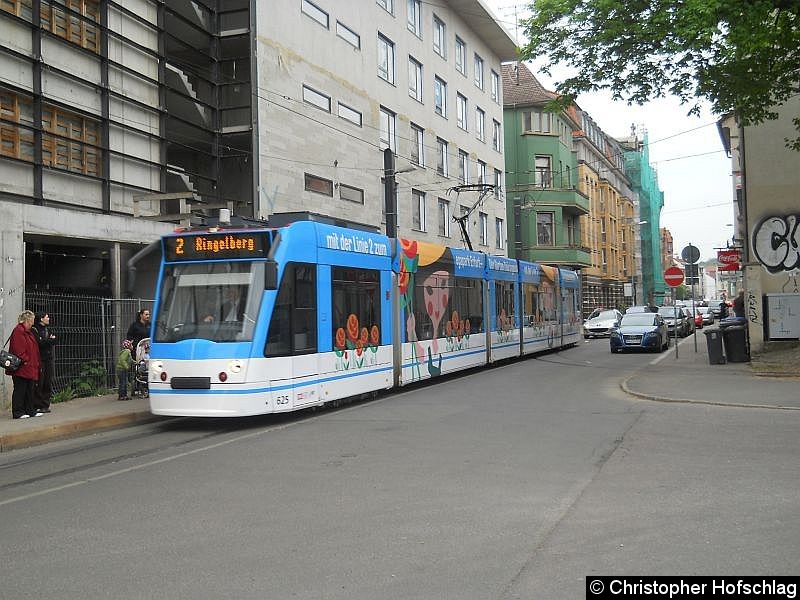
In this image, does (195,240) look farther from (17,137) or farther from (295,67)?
(295,67)

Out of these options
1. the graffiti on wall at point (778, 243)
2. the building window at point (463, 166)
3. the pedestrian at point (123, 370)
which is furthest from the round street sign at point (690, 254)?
the building window at point (463, 166)

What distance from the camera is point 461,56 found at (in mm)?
40594

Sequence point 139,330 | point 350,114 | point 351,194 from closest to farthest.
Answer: point 139,330 → point 351,194 → point 350,114

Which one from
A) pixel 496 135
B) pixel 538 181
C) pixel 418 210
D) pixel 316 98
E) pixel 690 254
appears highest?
pixel 496 135

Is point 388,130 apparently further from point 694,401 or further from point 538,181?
point 538,181

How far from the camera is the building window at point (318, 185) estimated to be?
26016 mm

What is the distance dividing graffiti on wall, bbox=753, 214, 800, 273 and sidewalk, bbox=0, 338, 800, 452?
93.8 inches

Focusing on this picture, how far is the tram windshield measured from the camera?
1137 cm

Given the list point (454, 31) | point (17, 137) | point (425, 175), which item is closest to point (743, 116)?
point (17, 137)

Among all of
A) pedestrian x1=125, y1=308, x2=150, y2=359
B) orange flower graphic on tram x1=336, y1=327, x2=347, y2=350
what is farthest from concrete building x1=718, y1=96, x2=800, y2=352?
pedestrian x1=125, y1=308, x2=150, y2=359

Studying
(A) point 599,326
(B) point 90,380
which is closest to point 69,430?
(B) point 90,380

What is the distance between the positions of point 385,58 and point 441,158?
258 inches

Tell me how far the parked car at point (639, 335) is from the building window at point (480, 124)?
1720 cm

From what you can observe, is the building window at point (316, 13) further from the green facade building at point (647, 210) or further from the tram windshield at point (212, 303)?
the green facade building at point (647, 210)
